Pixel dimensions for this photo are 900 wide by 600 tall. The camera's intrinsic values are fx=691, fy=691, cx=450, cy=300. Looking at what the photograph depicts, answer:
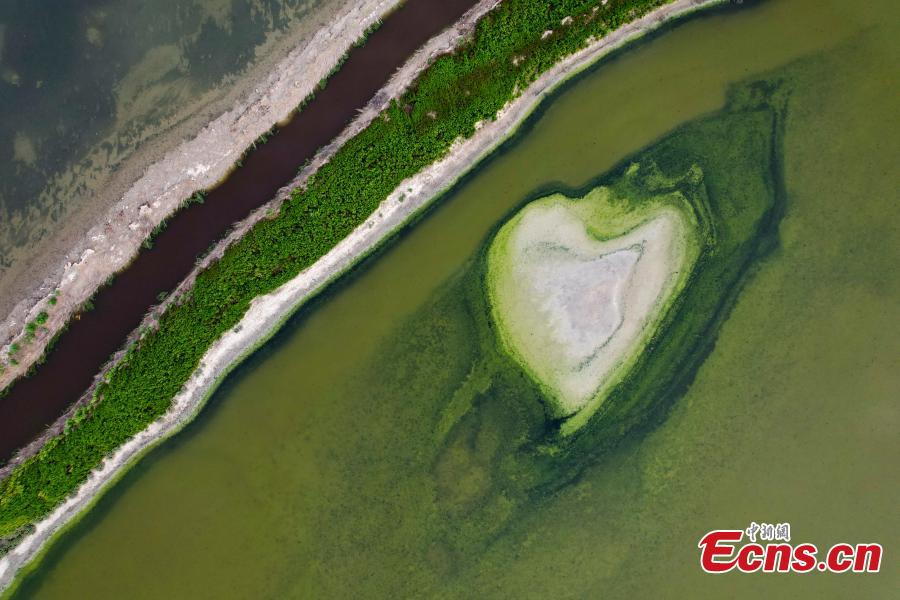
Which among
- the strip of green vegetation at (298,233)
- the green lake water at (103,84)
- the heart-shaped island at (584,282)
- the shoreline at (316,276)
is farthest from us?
the green lake water at (103,84)

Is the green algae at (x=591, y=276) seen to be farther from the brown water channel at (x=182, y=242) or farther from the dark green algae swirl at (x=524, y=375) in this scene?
the brown water channel at (x=182, y=242)

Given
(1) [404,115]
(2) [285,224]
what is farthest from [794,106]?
(2) [285,224]

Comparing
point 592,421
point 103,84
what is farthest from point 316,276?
point 592,421

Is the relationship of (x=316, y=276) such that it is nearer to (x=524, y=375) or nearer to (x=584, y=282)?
(x=524, y=375)

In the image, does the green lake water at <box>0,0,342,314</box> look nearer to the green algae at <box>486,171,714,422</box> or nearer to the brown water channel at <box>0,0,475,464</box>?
the brown water channel at <box>0,0,475,464</box>

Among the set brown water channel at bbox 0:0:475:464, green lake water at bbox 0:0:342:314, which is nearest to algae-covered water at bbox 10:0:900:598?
brown water channel at bbox 0:0:475:464

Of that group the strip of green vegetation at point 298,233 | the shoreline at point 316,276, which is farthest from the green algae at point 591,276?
the strip of green vegetation at point 298,233
